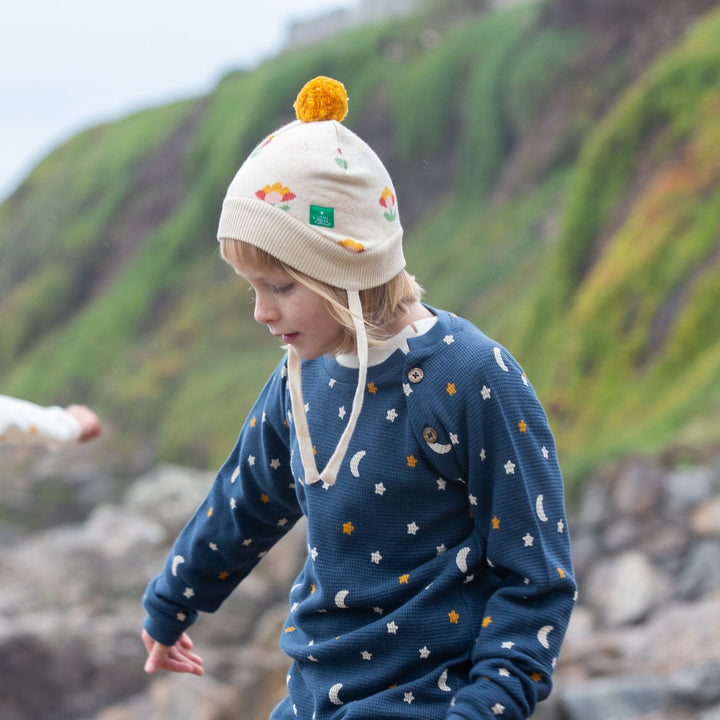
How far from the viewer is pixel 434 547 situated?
2180mm

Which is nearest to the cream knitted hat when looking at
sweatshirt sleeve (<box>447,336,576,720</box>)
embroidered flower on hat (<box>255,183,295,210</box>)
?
embroidered flower on hat (<box>255,183,295,210</box>)

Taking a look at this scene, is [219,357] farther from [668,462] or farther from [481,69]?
[668,462]

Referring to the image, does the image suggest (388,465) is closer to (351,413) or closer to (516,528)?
(351,413)

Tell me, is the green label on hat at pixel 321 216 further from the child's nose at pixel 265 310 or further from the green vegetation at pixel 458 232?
the green vegetation at pixel 458 232

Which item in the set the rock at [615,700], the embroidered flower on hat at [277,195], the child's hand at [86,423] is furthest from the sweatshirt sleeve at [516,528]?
the rock at [615,700]

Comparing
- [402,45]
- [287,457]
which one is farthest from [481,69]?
[287,457]

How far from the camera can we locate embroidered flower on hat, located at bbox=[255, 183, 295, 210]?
216 cm

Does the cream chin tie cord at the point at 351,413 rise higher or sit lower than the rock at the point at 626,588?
lower

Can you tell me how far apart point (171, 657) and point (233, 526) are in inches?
14.4

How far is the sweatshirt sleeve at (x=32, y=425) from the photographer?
231 centimetres

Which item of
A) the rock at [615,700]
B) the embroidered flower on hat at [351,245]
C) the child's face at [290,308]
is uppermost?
the rock at [615,700]

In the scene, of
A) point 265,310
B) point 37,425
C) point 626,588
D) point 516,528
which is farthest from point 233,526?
point 626,588

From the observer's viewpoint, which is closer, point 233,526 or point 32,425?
point 32,425

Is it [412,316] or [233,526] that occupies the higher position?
[412,316]
